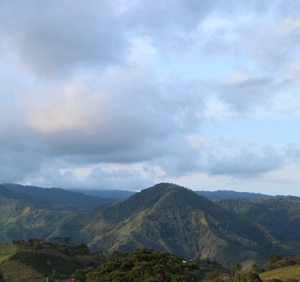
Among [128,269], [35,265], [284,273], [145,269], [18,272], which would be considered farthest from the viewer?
[35,265]

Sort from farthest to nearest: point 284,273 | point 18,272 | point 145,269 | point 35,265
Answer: point 35,265
point 18,272
point 284,273
point 145,269

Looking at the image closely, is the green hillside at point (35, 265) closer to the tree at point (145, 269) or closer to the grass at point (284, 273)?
→ the grass at point (284, 273)

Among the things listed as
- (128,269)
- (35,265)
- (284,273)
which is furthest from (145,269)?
(35,265)

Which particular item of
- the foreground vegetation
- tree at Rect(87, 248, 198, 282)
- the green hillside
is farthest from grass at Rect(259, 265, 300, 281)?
tree at Rect(87, 248, 198, 282)

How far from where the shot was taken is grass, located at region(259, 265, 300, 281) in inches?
6127

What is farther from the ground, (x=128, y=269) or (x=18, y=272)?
(x=128, y=269)

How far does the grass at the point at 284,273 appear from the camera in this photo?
156m

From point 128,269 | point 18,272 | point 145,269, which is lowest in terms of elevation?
point 18,272

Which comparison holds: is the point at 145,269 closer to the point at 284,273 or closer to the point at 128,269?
the point at 128,269

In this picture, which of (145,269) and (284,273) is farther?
(284,273)

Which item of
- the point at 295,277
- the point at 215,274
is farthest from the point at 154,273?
the point at 215,274

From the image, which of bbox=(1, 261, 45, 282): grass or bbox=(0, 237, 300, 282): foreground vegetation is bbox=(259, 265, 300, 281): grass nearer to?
bbox=(0, 237, 300, 282): foreground vegetation

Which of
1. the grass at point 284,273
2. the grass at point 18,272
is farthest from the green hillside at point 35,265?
the grass at point 284,273

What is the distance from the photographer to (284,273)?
16500 centimetres
